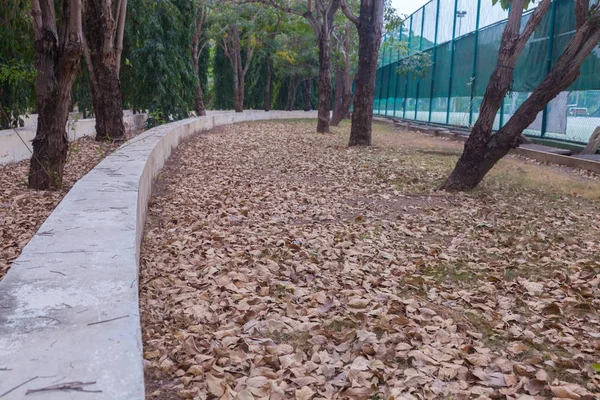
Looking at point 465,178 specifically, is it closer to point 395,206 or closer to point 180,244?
point 395,206

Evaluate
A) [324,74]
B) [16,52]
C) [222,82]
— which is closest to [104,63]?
[16,52]

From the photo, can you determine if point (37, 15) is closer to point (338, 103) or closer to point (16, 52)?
Result: point (16, 52)

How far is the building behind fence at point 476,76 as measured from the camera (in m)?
12.0

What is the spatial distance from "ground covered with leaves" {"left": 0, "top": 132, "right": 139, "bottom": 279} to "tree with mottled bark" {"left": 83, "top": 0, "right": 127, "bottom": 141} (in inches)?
97.6

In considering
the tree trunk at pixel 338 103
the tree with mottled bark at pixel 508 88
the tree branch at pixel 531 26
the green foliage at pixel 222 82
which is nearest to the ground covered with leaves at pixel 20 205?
the tree with mottled bark at pixel 508 88

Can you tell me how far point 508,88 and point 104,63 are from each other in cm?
782

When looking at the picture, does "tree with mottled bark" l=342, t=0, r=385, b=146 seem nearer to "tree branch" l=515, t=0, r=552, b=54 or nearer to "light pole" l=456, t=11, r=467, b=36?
"light pole" l=456, t=11, r=467, b=36

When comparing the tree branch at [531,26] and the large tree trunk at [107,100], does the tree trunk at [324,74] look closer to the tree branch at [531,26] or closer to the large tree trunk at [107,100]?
the large tree trunk at [107,100]

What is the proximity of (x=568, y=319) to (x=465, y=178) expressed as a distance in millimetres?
4206

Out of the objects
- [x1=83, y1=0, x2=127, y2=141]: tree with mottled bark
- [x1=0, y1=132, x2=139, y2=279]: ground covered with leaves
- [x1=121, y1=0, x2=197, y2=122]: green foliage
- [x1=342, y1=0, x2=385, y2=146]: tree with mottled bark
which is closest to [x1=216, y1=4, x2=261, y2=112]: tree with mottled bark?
[x1=121, y1=0, x2=197, y2=122]: green foliage

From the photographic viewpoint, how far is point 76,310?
255 centimetres

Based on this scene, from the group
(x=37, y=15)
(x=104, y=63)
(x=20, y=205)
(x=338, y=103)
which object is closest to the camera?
(x=20, y=205)

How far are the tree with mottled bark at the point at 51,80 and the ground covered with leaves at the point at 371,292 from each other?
1365mm

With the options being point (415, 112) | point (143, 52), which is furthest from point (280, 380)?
point (415, 112)
